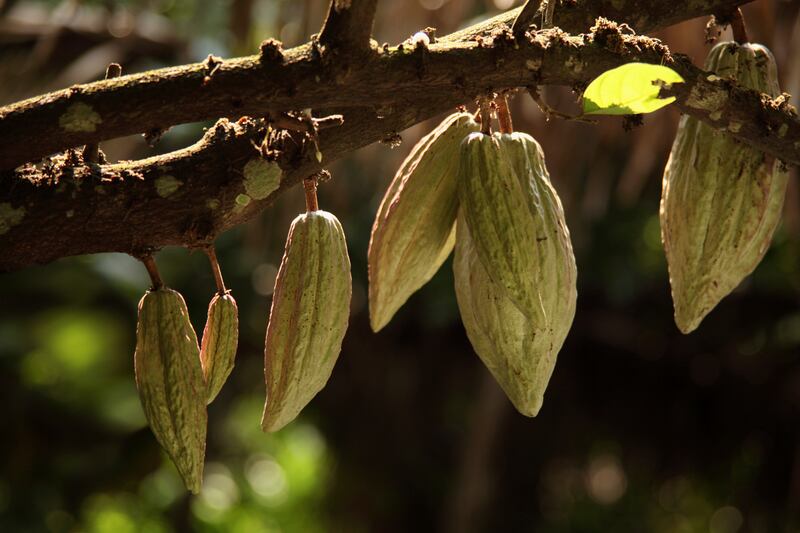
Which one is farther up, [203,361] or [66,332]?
[203,361]

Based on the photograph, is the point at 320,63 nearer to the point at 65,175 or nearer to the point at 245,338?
the point at 65,175

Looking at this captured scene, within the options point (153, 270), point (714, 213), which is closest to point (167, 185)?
point (153, 270)

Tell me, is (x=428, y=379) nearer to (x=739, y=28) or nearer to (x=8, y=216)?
(x=739, y=28)

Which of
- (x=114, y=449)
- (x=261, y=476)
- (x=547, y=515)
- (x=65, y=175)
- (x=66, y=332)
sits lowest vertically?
(x=261, y=476)

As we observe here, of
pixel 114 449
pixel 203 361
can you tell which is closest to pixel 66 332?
pixel 114 449

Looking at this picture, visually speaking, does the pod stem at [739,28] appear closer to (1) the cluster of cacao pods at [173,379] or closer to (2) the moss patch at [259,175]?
(2) the moss patch at [259,175]

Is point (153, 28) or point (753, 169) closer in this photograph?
point (753, 169)
